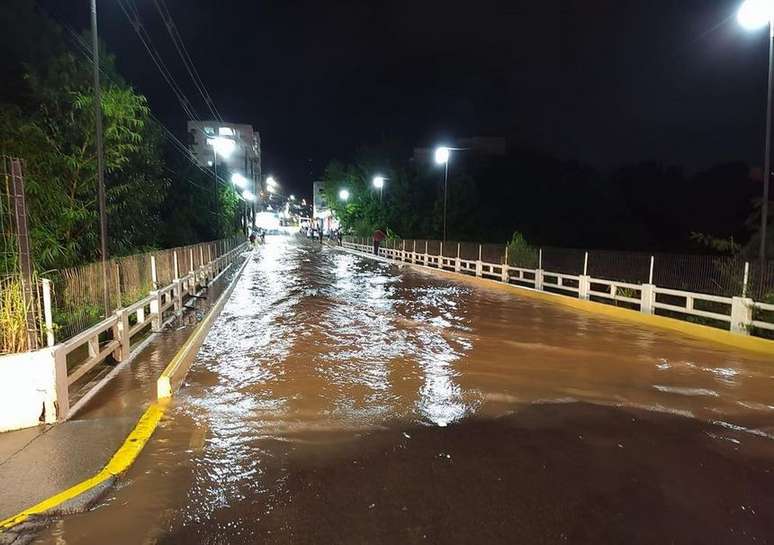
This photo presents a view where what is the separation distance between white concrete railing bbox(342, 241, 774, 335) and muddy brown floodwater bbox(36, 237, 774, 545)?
1.25 meters

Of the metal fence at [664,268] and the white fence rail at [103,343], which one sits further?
the metal fence at [664,268]

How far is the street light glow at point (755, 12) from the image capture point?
40.3 ft

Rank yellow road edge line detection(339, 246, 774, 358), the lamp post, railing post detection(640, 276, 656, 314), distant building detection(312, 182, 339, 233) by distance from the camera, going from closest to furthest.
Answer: yellow road edge line detection(339, 246, 774, 358), railing post detection(640, 276, 656, 314), the lamp post, distant building detection(312, 182, 339, 233)

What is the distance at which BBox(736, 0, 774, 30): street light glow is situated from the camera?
12.3 m

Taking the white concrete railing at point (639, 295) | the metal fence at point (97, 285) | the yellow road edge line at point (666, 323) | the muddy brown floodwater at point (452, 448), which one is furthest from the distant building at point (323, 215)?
the muddy brown floodwater at point (452, 448)

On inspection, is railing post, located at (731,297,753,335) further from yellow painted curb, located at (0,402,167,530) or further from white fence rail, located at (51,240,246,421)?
white fence rail, located at (51,240,246,421)

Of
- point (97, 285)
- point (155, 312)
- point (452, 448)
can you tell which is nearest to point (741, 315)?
point (452, 448)

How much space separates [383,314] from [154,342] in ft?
20.0

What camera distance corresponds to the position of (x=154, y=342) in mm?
11445

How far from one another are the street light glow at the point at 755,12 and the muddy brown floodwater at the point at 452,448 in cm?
695

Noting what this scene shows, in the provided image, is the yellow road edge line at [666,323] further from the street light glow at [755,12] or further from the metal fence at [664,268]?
the street light glow at [755,12]

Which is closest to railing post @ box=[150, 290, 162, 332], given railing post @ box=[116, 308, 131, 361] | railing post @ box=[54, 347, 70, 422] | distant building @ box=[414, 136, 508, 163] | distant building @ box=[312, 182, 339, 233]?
railing post @ box=[116, 308, 131, 361]

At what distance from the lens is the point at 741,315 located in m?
12.2

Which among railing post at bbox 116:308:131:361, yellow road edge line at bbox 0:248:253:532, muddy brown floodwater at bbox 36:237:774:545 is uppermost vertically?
railing post at bbox 116:308:131:361
